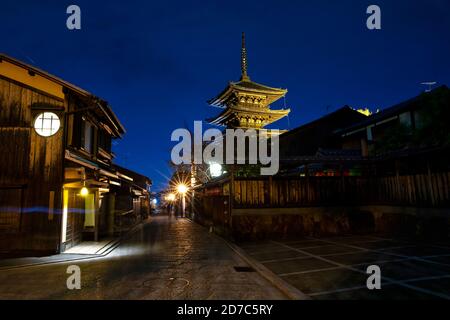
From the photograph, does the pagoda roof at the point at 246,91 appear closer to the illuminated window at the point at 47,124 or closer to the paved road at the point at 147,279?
the illuminated window at the point at 47,124

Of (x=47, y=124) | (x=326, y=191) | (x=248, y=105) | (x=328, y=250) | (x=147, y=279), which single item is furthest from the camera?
(x=248, y=105)

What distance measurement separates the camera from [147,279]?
27.1ft

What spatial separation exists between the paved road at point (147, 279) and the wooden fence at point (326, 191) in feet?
13.6

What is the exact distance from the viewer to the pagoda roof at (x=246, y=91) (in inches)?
1129

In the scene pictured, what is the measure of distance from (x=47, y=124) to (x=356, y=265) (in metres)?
13.7

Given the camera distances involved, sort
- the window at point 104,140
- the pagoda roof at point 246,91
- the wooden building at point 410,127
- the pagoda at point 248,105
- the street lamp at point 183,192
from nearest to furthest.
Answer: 1. the wooden building at point 410,127
2. the window at point 104,140
3. the pagoda roof at point 246,91
4. the pagoda at point 248,105
5. the street lamp at point 183,192

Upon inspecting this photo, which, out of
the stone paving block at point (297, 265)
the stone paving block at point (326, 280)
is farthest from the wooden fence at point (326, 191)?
the stone paving block at point (326, 280)

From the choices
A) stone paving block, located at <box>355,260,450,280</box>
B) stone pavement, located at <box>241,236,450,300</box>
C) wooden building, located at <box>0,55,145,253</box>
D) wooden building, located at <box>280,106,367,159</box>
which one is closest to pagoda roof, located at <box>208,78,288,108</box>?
wooden building, located at <box>280,106,367,159</box>

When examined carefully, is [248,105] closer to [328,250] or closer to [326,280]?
[328,250]

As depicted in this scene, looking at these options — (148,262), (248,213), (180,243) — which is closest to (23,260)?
(148,262)

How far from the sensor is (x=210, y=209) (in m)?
22.9

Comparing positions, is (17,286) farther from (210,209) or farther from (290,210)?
(210,209)

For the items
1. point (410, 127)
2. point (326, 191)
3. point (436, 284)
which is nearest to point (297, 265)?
point (436, 284)
